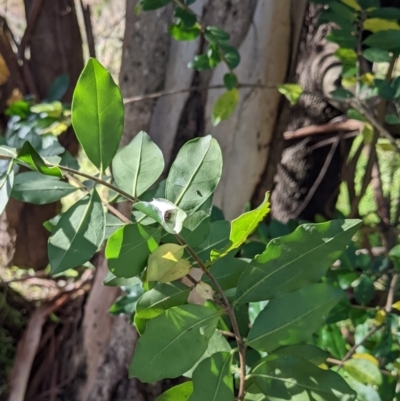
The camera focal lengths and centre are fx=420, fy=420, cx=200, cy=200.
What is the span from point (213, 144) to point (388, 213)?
658mm

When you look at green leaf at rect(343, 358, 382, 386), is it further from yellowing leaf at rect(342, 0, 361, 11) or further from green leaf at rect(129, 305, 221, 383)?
yellowing leaf at rect(342, 0, 361, 11)

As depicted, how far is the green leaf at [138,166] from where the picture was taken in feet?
1.04

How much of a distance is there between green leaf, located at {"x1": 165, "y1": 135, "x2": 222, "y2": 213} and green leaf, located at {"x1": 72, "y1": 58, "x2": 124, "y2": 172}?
0.05m

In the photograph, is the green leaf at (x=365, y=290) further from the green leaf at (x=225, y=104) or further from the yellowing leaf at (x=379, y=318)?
the green leaf at (x=225, y=104)

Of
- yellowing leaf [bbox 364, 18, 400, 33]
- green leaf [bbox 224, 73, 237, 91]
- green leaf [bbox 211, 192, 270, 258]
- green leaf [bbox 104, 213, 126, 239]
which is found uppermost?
yellowing leaf [bbox 364, 18, 400, 33]

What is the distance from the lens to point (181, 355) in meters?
0.29

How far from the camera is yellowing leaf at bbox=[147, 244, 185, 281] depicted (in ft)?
0.90

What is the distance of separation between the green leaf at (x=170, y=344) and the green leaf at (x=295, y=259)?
38mm

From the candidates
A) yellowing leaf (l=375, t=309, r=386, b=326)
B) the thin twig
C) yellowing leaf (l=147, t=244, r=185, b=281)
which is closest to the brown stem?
yellowing leaf (l=147, t=244, r=185, b=281)

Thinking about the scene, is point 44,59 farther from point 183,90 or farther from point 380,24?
point 380,24

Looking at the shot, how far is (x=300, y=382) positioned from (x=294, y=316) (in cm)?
5

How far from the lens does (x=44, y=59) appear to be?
0.95 meters

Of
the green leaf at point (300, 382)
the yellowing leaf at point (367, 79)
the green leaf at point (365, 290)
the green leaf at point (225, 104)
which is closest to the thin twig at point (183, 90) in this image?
the green leaf at point (225, 104)

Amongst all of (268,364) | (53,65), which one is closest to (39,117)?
(53,65)
